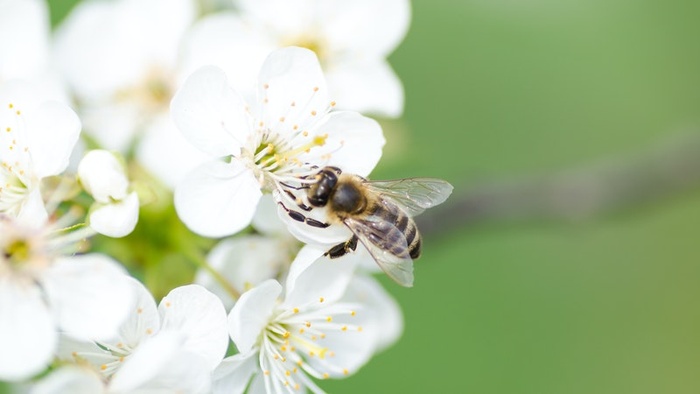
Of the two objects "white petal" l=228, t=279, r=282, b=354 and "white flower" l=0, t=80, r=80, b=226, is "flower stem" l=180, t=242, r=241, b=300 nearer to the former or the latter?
"white petal" l=228, t=279, r=282, b=354

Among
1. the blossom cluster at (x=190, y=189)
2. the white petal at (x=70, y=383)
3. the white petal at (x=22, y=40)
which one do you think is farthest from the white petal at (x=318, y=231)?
the white petal at (x=22, y=40)

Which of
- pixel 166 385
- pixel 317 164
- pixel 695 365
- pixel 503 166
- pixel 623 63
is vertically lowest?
pixel 695 365

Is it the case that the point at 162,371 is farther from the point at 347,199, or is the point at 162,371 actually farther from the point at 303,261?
the point at 347,199

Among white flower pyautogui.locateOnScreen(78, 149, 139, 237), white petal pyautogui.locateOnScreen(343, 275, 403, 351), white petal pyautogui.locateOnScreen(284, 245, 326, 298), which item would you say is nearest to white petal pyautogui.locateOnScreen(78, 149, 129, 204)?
white flower pyautogui.locateOnScreen(78, 149, 139, 237)

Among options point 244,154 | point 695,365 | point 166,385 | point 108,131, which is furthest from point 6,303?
point 695,365

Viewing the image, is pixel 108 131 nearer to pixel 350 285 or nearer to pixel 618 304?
pixel 350 285

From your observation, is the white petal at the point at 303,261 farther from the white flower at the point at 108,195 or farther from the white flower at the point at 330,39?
the white flower at the point at 330,39
